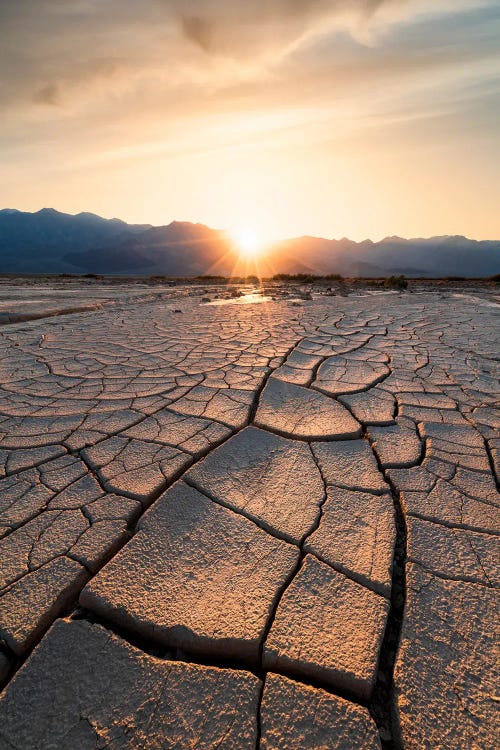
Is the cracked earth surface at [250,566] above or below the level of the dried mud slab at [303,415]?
below

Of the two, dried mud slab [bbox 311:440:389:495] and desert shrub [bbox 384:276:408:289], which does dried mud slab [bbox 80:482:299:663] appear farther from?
desert shrub [bbox 384:276:408:289]

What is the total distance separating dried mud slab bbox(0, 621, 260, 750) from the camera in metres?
0.72

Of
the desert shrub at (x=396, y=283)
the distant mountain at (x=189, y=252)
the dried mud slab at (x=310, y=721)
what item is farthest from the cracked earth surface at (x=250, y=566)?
the distant mountain at (x=189, y=252)

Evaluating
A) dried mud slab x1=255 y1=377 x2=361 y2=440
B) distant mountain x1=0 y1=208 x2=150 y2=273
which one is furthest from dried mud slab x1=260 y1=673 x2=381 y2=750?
distant mountain x1=0 y1=208 x2=150 y2=273

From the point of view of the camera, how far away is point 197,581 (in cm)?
105

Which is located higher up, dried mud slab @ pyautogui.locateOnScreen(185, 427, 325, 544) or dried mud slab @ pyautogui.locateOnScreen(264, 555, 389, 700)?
dried mud slab @ pyautogui.locateOnScreen(185, 427, 325, 544)

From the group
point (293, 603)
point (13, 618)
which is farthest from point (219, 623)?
point (13, 618)

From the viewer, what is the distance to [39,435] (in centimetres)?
185

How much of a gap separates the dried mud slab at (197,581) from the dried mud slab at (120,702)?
7 centimetres

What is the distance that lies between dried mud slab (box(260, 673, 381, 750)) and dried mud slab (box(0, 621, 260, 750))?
0.11ft

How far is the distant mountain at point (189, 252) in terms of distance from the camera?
75688 millimetres

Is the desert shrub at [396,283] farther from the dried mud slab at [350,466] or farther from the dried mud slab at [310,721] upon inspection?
the dried mud slab at [310,721]

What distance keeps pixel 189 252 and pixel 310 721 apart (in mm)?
87651

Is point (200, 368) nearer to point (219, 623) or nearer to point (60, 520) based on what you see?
point (60, 520)
